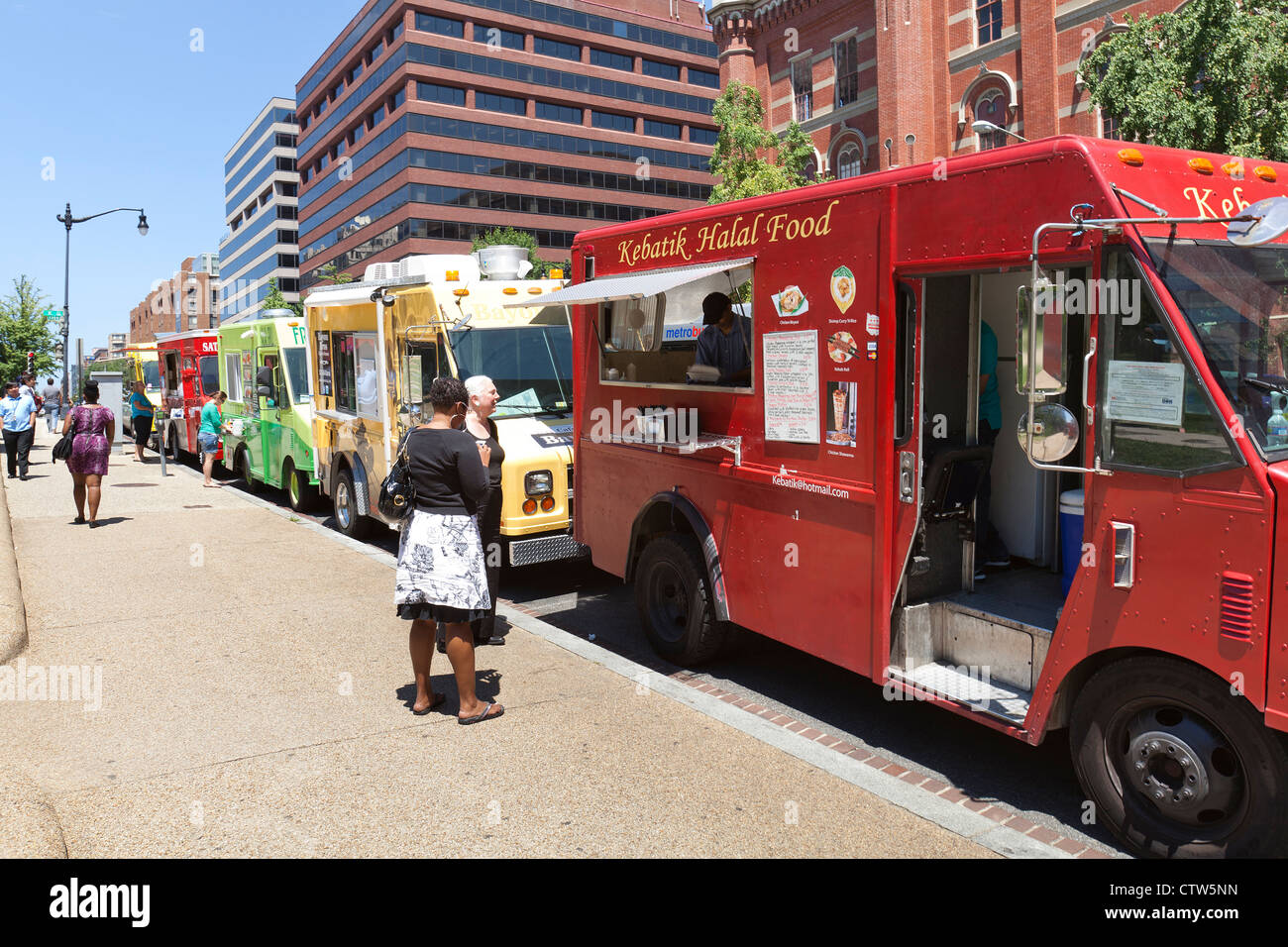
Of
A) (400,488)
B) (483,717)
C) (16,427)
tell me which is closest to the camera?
(400,488)

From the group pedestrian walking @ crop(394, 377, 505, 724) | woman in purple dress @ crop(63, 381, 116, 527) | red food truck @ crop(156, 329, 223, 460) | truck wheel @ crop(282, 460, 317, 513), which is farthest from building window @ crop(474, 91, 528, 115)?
pedestrian walking @ crop(394, 377, 505, 724)

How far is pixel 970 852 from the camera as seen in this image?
405 cm

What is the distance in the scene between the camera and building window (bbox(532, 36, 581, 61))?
252 ft

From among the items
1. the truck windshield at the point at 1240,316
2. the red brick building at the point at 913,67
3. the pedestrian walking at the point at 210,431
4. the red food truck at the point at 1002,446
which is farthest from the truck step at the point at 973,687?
the red brick building at the point at 913,67

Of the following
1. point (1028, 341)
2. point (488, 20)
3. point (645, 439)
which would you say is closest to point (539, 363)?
point (645, 439)

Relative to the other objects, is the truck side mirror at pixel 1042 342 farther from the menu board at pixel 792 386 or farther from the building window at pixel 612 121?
the building window at pixel 612 121

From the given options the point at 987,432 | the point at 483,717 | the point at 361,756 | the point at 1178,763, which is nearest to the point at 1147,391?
the point at 1178,763

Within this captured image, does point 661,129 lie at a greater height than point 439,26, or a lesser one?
lesser

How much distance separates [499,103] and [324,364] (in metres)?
68.8

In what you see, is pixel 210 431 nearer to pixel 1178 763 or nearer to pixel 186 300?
pixel 1178 763

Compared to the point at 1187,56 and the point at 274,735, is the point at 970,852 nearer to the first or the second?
the point at 274,735

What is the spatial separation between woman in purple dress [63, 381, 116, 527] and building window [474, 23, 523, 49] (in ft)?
228

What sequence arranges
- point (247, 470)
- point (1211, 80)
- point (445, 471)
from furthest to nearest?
1. point (247, 470)
2. point (1211, 80)
3. point (445, 471)

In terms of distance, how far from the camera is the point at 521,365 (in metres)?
9.30
